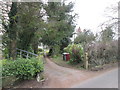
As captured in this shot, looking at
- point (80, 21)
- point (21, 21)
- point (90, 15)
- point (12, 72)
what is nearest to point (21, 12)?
point (21, 21)

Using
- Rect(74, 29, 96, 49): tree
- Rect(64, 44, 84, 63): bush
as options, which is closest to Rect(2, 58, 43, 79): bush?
Rect(64, 44, 84, 63): bush

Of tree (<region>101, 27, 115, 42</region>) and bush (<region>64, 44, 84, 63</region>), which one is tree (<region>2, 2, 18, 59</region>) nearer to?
bush (<region>64, 44, 84, 63</region>)

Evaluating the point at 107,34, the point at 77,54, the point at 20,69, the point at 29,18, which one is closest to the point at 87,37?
the point at 107,34

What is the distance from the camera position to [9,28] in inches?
210

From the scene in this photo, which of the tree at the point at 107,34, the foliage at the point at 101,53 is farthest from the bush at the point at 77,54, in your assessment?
the tree at the point at 107,34

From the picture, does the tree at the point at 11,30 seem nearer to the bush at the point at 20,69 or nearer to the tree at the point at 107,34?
the bush at the point at 20,69

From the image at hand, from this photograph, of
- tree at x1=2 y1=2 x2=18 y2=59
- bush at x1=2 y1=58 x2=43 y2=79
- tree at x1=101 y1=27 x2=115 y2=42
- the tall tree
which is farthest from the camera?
the tall tree

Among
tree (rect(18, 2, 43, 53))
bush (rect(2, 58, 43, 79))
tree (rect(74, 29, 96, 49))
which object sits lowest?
bush (rect(2, 58, 43, 79))

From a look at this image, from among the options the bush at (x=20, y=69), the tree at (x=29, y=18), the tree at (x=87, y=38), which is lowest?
the bush at (x=20, y=69)

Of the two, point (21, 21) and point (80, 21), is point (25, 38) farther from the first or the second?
point (80, 21)

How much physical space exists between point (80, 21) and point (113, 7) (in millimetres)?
6371

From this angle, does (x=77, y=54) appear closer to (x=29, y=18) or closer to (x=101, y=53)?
(x=101, y=53)

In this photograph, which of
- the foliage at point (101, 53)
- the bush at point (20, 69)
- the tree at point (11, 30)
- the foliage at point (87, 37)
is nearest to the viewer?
the bush at point (20, 69)

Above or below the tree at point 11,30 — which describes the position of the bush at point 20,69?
below
